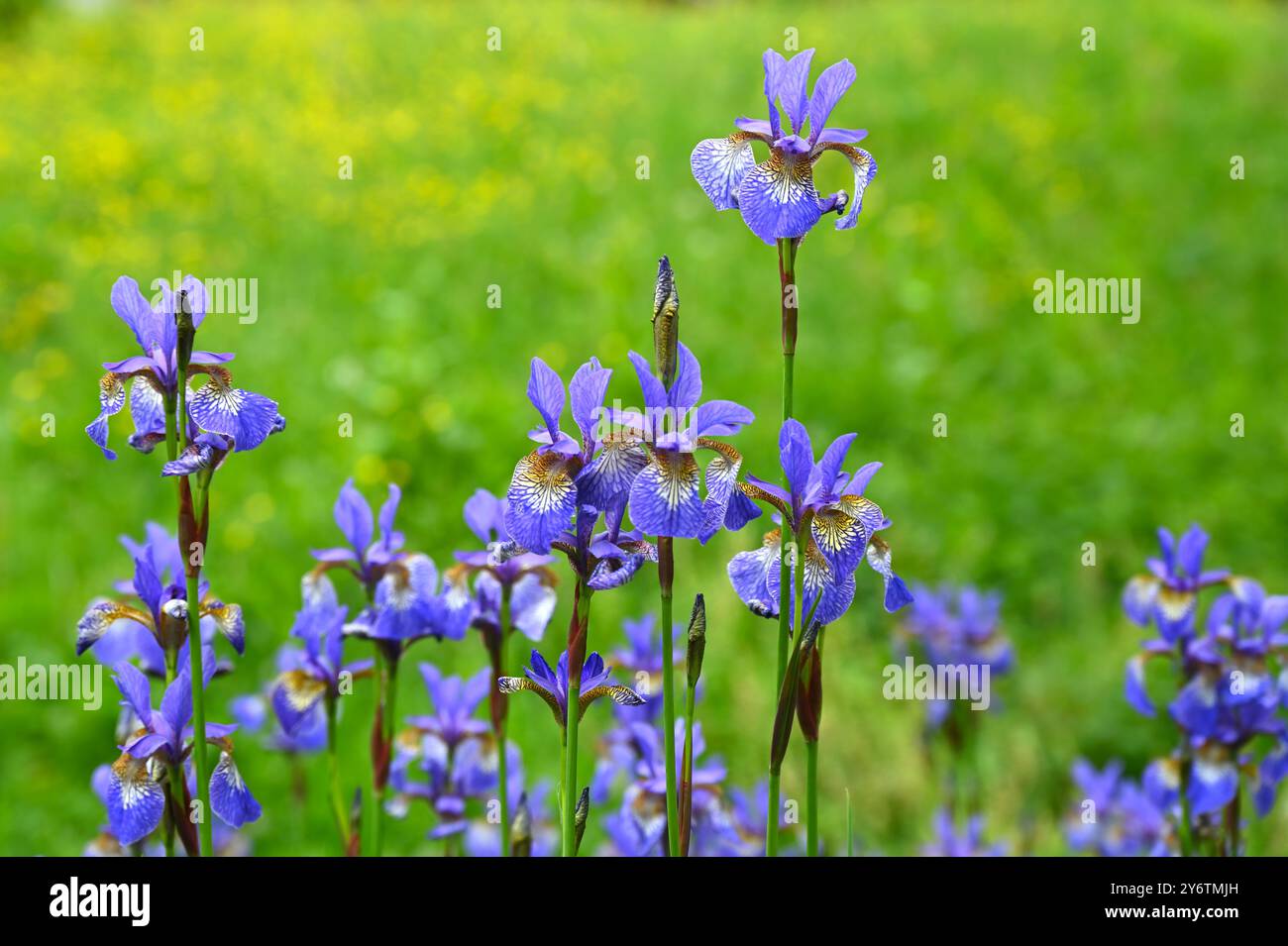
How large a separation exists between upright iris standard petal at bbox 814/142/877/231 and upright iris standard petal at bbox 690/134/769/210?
0.07 metres

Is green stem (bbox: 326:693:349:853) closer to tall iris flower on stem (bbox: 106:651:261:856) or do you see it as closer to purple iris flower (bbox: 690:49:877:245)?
tall iris flower on stem (bbox: 106:651:261:856)

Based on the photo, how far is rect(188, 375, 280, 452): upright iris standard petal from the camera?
1034mm

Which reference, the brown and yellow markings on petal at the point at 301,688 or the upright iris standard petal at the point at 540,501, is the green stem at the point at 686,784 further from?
the brown and yellow markings on petal at the point at 301,688

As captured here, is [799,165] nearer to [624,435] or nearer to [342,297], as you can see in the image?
[624,435]

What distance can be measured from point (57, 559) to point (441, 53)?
6189 millimetres

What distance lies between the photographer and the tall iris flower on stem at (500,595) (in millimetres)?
1381

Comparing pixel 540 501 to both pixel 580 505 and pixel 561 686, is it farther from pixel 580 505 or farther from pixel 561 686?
pixel 561 686

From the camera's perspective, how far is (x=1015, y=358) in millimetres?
6129

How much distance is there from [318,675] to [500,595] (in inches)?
9.5

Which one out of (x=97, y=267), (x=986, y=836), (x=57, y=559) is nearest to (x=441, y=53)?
(x=97, y=267)

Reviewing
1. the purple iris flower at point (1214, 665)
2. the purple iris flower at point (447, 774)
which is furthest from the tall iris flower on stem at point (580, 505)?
the purple iris flower at point (1214, 665)

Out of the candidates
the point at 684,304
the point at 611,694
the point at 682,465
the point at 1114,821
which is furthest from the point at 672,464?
the point at 684,304

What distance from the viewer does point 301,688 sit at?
1.45 metres

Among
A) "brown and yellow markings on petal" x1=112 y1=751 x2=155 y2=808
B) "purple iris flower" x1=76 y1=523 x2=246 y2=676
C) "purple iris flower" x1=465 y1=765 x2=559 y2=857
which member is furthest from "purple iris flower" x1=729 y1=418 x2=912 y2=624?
"purple iris flower" x1=465 y1=765 x2=559 y2=857
